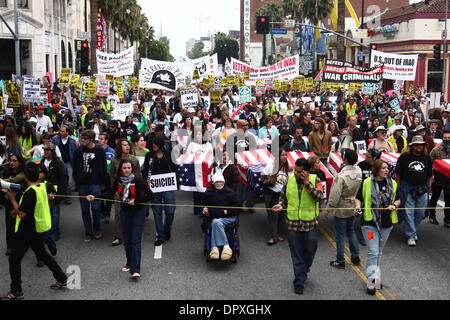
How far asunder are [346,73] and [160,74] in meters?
8.50

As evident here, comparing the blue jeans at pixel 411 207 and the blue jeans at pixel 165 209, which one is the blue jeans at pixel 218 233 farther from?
the blue jeans at pixel 411 207

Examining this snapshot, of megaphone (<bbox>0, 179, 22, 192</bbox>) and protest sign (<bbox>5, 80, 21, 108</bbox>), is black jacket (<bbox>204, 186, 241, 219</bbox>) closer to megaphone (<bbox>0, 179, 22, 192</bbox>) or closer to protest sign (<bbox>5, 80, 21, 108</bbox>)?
megaphone (<bbox>0, 179, 22, 192</bbox>)

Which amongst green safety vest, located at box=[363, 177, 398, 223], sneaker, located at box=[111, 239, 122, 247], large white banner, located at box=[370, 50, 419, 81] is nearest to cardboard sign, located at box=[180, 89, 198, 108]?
sneaker, located at box=[111, 239, 122, 247]

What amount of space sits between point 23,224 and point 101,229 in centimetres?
348

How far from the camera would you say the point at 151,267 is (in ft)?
27.1

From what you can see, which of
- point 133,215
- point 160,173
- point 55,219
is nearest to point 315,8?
point 160,173

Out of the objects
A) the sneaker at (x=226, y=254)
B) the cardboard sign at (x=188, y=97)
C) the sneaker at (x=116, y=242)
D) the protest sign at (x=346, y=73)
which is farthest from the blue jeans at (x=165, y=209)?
the protest sign at (x=346, y=73)

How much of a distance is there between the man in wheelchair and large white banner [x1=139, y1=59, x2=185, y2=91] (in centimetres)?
1283

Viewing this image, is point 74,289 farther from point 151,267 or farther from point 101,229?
point 101,229

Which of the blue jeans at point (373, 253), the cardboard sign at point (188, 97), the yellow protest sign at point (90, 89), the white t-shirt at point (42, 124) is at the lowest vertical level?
the blue jeans at point (373, 253)

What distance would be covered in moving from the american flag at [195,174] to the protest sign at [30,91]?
915cm

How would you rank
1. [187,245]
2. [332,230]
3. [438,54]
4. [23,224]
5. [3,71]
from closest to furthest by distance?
[23,224], [187,245], [332,230], [438,54], [3,71]

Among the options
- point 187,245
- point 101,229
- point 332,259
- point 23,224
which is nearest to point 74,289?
point 23,224

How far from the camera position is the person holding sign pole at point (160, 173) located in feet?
31.1
